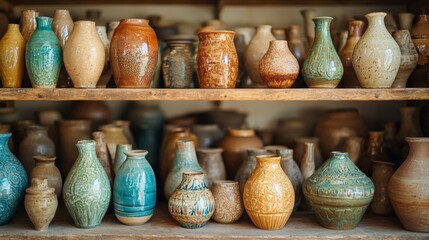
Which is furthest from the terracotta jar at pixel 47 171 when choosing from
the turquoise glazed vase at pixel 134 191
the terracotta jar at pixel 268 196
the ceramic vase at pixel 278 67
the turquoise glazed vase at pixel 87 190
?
the ceramic vase at pixel 278 67

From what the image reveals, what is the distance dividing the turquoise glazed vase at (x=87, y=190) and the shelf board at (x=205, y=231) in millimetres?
49

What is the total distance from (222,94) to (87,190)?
600 mm

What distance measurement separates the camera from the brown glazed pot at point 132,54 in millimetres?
1744

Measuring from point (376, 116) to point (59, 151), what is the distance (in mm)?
1595

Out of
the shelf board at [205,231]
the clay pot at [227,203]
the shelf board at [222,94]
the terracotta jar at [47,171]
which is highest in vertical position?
the shelf board at [222,94]

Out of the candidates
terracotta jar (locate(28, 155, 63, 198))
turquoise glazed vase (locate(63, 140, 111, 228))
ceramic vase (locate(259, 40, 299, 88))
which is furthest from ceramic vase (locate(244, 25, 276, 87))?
terracotta jar (locate(28, 155, 63, 198))

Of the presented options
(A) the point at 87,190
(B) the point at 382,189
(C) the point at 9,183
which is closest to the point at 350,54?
(B) the point at 382,189

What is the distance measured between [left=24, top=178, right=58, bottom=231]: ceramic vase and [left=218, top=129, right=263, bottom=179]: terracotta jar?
2.53ft

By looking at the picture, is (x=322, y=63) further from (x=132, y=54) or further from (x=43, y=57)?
(x=43, y=57)

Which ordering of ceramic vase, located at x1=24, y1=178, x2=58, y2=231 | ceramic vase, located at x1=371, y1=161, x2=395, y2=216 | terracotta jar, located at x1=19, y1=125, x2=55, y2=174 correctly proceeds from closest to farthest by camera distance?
ceramic vase, located at x1=24, y1=178, x2=58, y2=231 → ceramic vase, located at x1=371, y1=161, x2=395, y2=216 → terracotta jar, located at x1=19, y1=125, x2=55, y2=174

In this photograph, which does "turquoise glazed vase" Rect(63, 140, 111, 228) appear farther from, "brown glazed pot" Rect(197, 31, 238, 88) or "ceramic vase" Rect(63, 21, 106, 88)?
"brown glazed pot" Rect(197, 31, 238, 88)

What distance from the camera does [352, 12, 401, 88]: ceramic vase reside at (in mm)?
1715

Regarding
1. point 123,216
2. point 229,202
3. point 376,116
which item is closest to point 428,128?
point 376,116

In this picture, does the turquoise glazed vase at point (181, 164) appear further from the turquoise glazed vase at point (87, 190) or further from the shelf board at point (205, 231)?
the turquoise glazed vase at point (87, 190)
